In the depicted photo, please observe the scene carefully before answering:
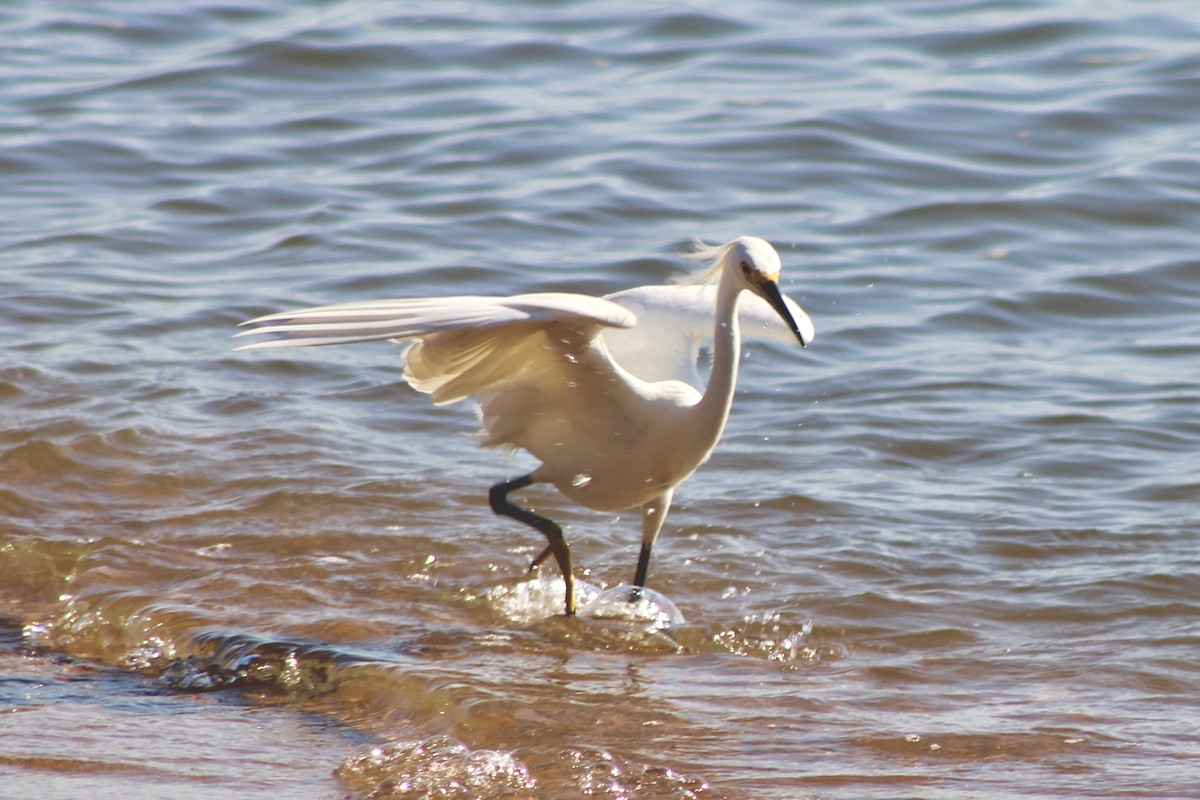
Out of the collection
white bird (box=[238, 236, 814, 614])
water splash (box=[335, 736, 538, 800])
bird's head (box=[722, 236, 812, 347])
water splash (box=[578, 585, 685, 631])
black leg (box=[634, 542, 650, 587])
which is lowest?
water splash (box=[578, 585, 685, 631])

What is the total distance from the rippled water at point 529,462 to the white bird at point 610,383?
43 centimetres

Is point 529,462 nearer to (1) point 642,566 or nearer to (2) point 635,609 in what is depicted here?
(1) point 642,566

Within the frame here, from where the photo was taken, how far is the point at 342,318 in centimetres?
403

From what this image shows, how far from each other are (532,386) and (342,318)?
44.9 inches

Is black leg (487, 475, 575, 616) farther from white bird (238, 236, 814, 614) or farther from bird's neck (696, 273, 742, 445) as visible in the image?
bird's neck (696, 273, 742, 445)

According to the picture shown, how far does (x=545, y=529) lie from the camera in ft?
17.2

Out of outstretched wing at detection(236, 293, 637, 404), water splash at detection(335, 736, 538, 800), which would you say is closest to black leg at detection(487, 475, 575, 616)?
outstretched wing at detection(236, 293, 637, 404)

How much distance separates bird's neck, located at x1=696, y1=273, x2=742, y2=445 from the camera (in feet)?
16.4

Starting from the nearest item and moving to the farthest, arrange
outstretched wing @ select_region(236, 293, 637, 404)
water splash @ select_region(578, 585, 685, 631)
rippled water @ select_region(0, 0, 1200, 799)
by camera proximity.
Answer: outstretched wing @ select_region(236, 293, 637, 404)
rippled water @ select_region(0, 0, 1200, 799)
water splash @ select_region(578, 585, 685, 631)

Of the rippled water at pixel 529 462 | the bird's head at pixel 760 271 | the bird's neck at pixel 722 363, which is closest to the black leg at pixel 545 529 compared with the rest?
the rippled water at pixel 529 462

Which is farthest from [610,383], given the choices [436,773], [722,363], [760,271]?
[436,773]

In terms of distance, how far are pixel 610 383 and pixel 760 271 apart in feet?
1.81

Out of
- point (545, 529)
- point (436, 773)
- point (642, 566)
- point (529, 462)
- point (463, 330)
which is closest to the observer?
point (436, 773)

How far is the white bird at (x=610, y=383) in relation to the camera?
4719mm
